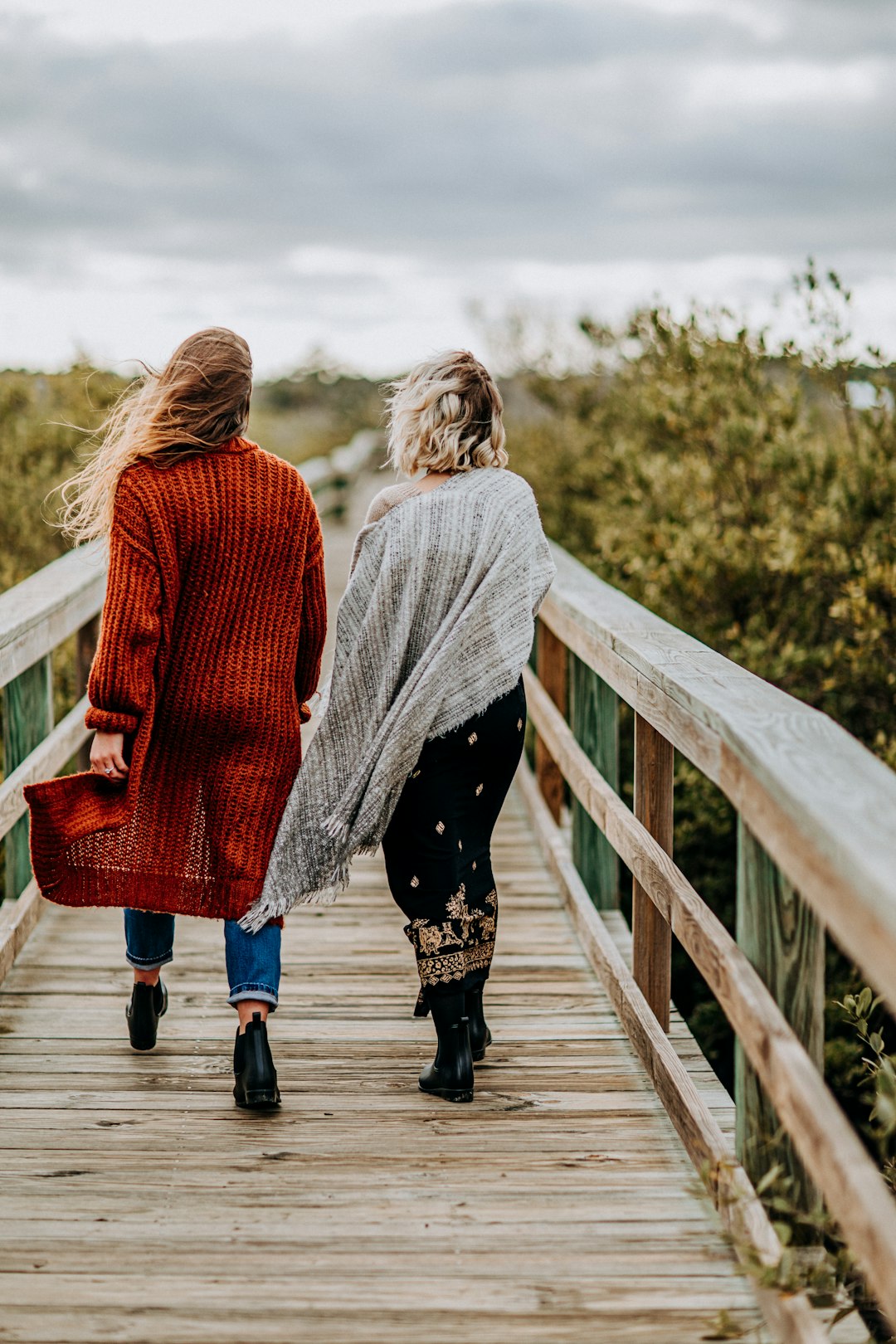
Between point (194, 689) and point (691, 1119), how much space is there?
1318mm

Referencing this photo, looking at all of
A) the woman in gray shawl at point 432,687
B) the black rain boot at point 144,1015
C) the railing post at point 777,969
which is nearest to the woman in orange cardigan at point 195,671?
the woman in gray shawl at point 432,687

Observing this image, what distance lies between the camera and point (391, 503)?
2.95 metres

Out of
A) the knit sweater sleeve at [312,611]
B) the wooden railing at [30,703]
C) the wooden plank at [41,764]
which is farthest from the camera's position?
the wooden railing at [30,703]

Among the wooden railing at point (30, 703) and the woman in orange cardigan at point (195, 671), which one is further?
the wooden railing at point (30, 703)

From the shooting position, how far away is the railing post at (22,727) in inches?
157

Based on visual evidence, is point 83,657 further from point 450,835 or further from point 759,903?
point 759,903

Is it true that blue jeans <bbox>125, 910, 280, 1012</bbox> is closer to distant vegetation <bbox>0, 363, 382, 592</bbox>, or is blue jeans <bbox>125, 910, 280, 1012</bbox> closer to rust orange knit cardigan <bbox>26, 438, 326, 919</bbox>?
rust orange knit cardigan <bbox>26, 438, 326, 919</bbox>

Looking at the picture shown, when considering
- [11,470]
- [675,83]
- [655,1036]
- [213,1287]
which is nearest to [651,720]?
[655,1036]

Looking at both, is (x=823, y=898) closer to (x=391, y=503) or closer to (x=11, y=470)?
(x=391, y=503)

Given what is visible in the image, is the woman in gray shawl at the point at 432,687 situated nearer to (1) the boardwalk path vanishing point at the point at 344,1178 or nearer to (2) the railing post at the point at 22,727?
(1) the boardwalk path vanishing point at the point at 344,1178

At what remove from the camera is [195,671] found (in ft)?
9.32

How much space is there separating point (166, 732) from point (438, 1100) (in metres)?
1.00

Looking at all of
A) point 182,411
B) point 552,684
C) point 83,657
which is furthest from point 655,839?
point 83,657

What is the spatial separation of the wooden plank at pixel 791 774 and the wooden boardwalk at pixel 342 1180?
81 cm
